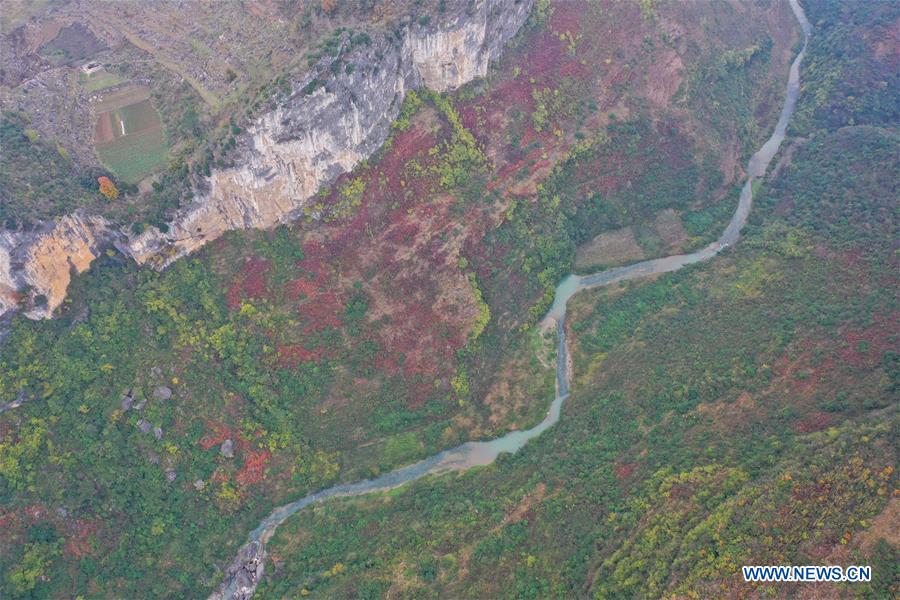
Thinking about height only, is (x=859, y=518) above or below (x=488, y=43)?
below

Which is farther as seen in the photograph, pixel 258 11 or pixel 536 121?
pixel 536 121

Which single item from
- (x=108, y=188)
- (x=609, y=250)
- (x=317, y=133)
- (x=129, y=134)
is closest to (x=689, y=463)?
(x=609, y=250)

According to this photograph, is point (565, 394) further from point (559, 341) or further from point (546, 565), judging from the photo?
point (546, 565)

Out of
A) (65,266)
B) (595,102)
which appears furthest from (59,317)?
(595,102)

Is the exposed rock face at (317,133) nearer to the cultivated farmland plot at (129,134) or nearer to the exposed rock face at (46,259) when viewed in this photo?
the exposed rock face at (46,259)

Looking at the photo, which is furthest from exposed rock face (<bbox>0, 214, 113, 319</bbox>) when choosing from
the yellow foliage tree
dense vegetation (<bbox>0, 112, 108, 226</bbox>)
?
the yellow foliage tree

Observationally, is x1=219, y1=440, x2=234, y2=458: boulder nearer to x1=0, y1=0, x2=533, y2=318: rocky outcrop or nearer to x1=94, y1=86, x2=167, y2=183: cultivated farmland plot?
x1=0, y1=0, x2=533, y2=318: rocky outcrop

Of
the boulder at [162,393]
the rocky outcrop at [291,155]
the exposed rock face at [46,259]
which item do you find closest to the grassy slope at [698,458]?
the boulder at [162,393]
